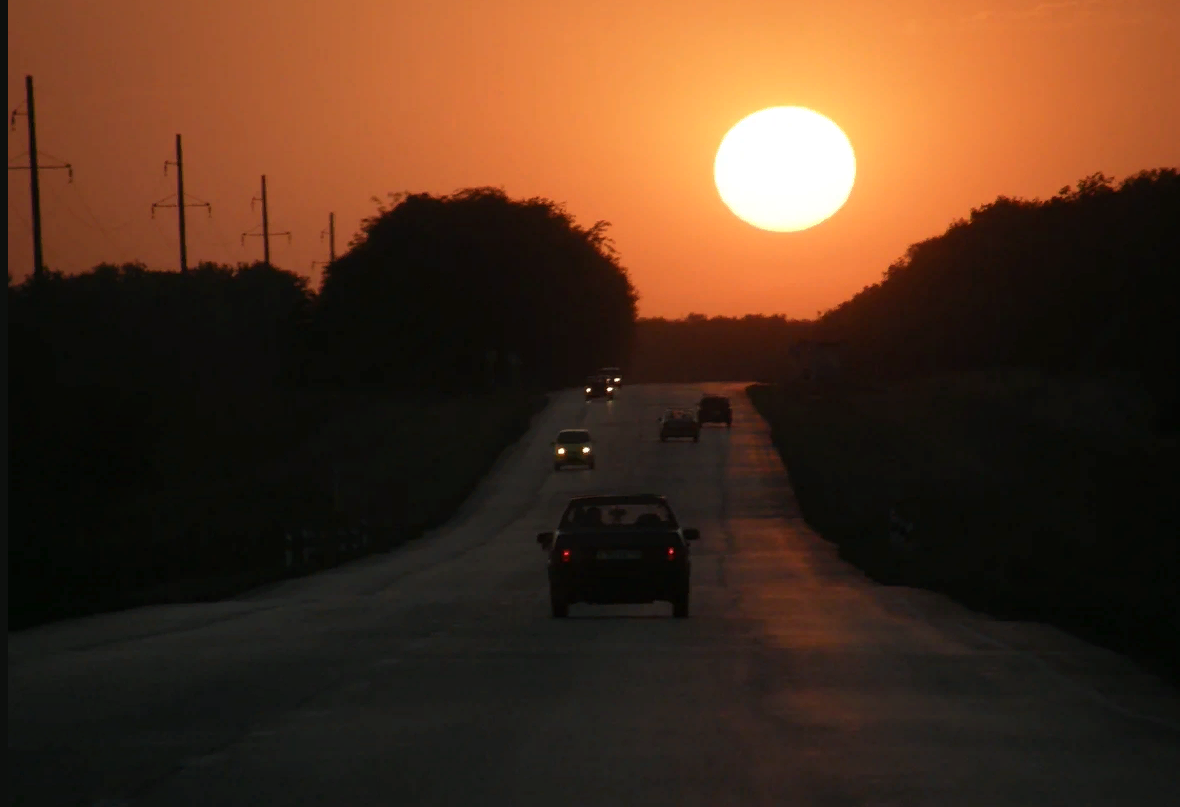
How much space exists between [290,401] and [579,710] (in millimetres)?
85242

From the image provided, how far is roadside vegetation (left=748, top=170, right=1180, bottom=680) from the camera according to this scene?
1051 inches

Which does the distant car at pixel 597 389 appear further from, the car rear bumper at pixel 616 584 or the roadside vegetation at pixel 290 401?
the car rear bumper at pixel 616 584

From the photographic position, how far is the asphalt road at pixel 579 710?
8.17 metres

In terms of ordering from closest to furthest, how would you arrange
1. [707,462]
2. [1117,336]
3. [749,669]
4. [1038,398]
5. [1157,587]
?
[749,669] < [1157,587] < [707,462] < [1038,398] < [1117,336]

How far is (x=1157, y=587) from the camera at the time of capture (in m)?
Answer: 22.8

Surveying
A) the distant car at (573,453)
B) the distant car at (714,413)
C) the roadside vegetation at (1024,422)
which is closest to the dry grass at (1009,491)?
the roadside vegetation at (1024,422)

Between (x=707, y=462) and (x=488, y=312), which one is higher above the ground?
(x=488, y=312)

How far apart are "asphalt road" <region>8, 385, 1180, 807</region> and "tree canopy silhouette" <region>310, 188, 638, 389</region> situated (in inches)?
4161

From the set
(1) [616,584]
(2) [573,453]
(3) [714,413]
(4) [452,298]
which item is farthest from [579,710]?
(4) [452,298]

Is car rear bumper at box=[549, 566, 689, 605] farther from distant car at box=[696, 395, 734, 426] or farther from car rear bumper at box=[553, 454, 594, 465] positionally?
distant car at box=[696, 395, 734, 426]

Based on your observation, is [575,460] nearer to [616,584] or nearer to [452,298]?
[616,584]

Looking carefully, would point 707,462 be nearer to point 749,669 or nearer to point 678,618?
point 678,618

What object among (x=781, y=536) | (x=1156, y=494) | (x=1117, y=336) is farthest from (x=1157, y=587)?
(x=1117, y=336)

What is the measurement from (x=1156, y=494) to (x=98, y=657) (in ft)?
103
